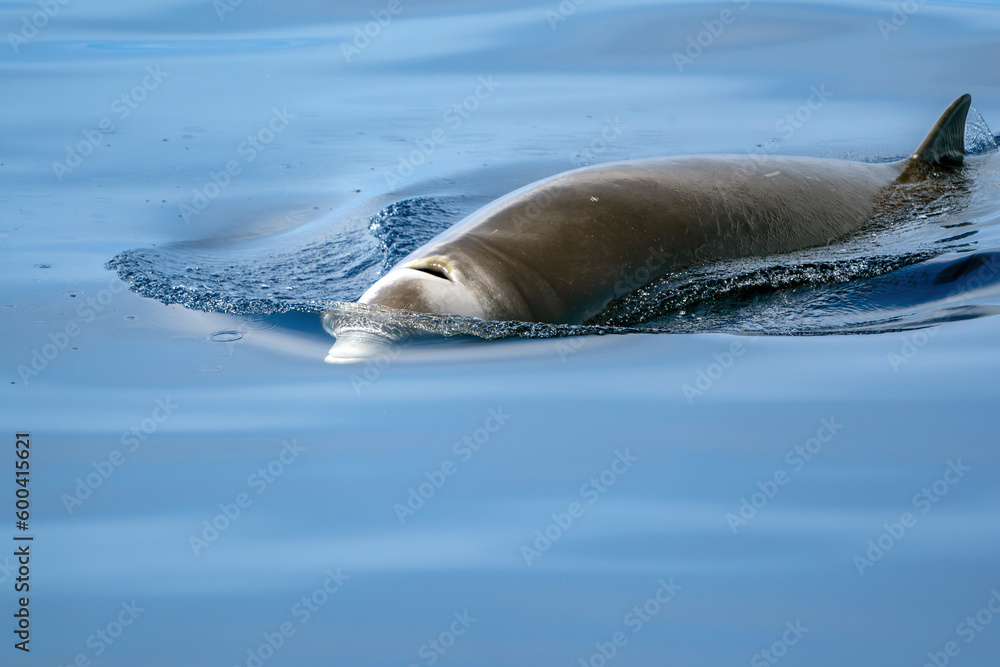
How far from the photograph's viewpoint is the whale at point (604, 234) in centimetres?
521

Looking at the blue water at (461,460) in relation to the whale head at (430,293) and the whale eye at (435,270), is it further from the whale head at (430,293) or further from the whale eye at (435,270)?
the whale eye at (435,270)

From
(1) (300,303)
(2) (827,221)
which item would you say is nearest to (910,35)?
(2) (827,221)

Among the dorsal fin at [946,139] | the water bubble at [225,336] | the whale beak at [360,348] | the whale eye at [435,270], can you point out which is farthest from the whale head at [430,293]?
the dorsal fin at [946,139]

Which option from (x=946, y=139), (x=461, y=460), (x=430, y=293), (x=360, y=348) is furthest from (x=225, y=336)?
(x=946, y=139)

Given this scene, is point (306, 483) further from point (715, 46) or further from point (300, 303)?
point (715, 46)

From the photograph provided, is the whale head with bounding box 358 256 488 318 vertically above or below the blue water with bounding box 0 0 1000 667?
above

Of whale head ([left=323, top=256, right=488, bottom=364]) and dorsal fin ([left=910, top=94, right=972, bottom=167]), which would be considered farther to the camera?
dorsal fin ([left=910, top=94, right=972, bottom=167])

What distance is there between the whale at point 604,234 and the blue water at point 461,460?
1.00 feet

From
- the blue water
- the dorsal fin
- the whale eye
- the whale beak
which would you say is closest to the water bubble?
the blue water

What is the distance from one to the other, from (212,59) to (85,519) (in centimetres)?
1024

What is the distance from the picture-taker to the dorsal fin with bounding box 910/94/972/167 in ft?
25.2

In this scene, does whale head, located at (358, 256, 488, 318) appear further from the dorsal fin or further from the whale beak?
the dorsal fin

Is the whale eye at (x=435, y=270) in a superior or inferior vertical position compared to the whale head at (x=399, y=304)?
superior

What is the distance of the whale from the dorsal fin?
39.0 inches
